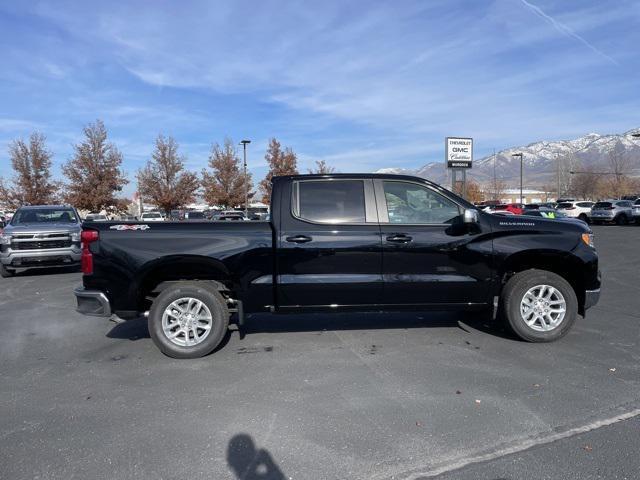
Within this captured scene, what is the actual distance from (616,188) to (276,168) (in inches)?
2553

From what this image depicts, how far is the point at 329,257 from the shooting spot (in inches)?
206

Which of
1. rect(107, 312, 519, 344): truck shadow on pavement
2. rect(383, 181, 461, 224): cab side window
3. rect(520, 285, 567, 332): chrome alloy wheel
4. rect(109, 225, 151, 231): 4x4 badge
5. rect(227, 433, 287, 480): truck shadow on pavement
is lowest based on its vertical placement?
rect(227, 433, 287, 480): truck shadow on pavement

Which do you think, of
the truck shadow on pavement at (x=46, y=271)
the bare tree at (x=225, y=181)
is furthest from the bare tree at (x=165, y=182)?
the truck shadow on pavement at (x=46, y=271)

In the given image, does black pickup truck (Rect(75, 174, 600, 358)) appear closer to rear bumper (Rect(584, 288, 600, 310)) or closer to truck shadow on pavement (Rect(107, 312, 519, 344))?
rear bumper (Rect(584, 288, 600, 310))

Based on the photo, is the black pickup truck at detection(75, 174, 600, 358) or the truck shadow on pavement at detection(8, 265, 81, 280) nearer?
the black pickup truck at detection(75, 174, 600, 358)

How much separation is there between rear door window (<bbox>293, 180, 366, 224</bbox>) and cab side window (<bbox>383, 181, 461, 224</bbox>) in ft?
1.06

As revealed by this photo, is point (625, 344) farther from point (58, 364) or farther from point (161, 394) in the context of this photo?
point (58, 364)

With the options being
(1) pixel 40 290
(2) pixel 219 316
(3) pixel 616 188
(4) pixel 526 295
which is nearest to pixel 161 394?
(2) pixel 219 316

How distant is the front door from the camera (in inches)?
208

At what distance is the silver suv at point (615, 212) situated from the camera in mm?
34156

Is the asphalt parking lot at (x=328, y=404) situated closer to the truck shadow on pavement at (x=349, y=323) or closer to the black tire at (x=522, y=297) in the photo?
the truck shadow on pavement at (x=349, y=323)

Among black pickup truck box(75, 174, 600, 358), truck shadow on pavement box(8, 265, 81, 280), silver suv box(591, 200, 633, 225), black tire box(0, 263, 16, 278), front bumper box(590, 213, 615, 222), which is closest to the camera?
black pickup truck box(75, 174, 600, 358)

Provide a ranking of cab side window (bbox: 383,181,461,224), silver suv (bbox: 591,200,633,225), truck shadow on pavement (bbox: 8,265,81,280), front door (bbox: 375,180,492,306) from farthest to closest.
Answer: silver suv (bbox: 591,200,633,225) → truck shadow on pavement (bbox: 8,265,81,280) → cab side window (bbox: 383,181,461,224) → front door (bbox: 375,180,492,306)

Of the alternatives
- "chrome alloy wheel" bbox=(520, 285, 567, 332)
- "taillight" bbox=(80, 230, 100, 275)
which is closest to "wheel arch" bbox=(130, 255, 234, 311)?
"taillight" bbox=(80, 230, 100, 275)
